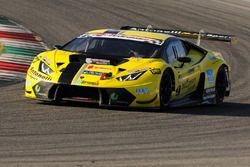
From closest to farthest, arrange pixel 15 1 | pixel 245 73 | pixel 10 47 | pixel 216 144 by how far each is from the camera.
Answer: pixel 216 144 → pixel 10 47 → pixel 245 73 → pixel 15 1

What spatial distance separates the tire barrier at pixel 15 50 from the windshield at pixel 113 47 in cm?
195

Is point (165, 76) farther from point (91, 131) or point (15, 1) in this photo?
point (15, 1)

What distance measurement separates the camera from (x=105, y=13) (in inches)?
984

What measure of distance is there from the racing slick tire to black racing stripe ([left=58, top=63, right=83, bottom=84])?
115cm

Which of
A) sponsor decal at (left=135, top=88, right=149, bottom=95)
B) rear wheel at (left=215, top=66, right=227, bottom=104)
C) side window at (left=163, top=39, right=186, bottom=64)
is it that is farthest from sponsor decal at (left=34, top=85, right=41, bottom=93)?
rear wheel at (left=215, top=66, right=227, bottom=104)

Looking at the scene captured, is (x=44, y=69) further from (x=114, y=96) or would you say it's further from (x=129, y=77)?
(x=129, y=77)

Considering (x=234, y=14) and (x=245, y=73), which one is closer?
(x=245, y=73)

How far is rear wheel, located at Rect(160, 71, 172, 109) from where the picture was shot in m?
11.8

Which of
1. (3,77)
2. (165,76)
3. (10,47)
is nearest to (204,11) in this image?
(10,47)

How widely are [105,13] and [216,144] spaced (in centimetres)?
1622

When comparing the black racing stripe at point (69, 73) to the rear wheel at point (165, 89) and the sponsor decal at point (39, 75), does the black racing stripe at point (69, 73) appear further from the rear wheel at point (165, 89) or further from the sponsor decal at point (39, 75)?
the rear wheel at point (165, 89)

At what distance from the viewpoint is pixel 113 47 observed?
12281 mm

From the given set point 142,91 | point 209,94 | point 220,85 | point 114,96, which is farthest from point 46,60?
point 220,85

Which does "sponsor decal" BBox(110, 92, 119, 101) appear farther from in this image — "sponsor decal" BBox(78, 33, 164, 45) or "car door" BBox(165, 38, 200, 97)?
"sponsor decal" BBox(78, 33, 164, 45)
